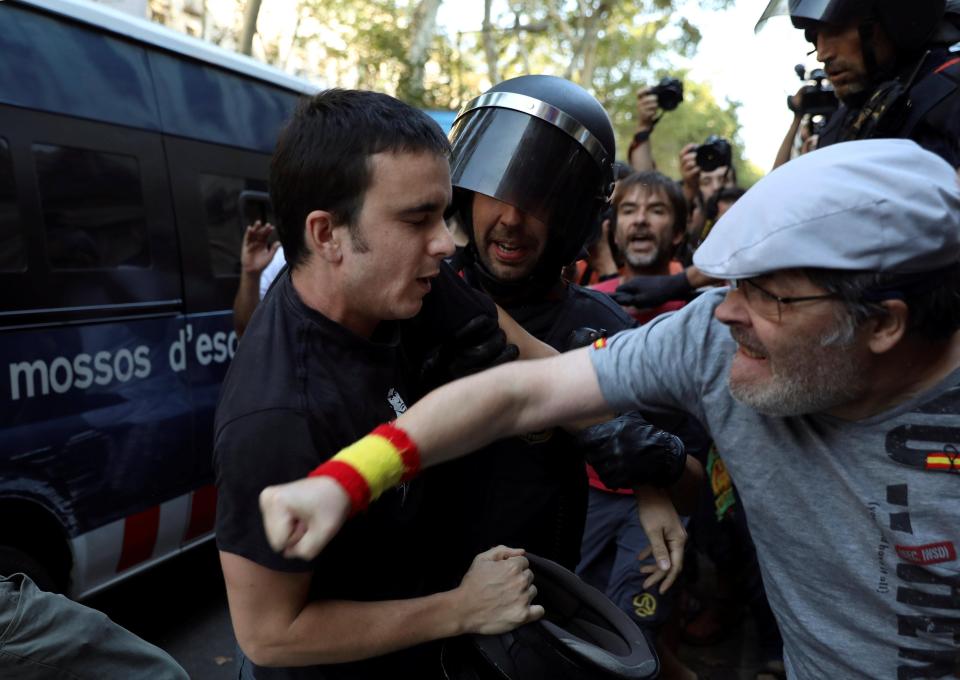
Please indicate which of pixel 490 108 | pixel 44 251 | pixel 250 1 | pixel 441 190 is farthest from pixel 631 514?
pixel 250 1

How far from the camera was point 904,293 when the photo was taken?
128 cm

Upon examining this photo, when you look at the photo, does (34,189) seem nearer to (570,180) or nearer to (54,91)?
(54,91)

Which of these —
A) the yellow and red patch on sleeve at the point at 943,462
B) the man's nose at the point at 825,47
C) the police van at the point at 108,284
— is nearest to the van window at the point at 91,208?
the police van at the point at 108,284

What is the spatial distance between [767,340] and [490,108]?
132 cm

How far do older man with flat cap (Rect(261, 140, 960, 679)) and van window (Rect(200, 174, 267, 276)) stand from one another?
10.2 ft

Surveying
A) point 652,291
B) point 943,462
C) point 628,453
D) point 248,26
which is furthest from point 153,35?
point 248,26

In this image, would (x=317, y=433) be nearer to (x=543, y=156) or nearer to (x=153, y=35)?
(x=543, y=156)

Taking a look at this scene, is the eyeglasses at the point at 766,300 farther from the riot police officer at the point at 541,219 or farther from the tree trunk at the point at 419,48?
the tree trunk at the point at 419,48

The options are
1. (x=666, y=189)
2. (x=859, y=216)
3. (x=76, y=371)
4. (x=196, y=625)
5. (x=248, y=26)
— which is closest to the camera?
(x=859, y=216)

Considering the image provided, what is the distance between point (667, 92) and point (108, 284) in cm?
342

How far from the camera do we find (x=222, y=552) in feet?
4.51

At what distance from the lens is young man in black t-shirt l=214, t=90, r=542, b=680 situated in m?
1.36

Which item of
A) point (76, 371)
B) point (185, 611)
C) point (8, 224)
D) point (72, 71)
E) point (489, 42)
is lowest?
point (185, 611)

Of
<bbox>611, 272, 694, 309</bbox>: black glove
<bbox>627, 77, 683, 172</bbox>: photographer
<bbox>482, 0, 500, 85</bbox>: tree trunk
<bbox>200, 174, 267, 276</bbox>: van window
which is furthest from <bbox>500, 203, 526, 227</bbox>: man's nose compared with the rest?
<bbox>482, 0, 500, 85</bbox>: tree trunk
